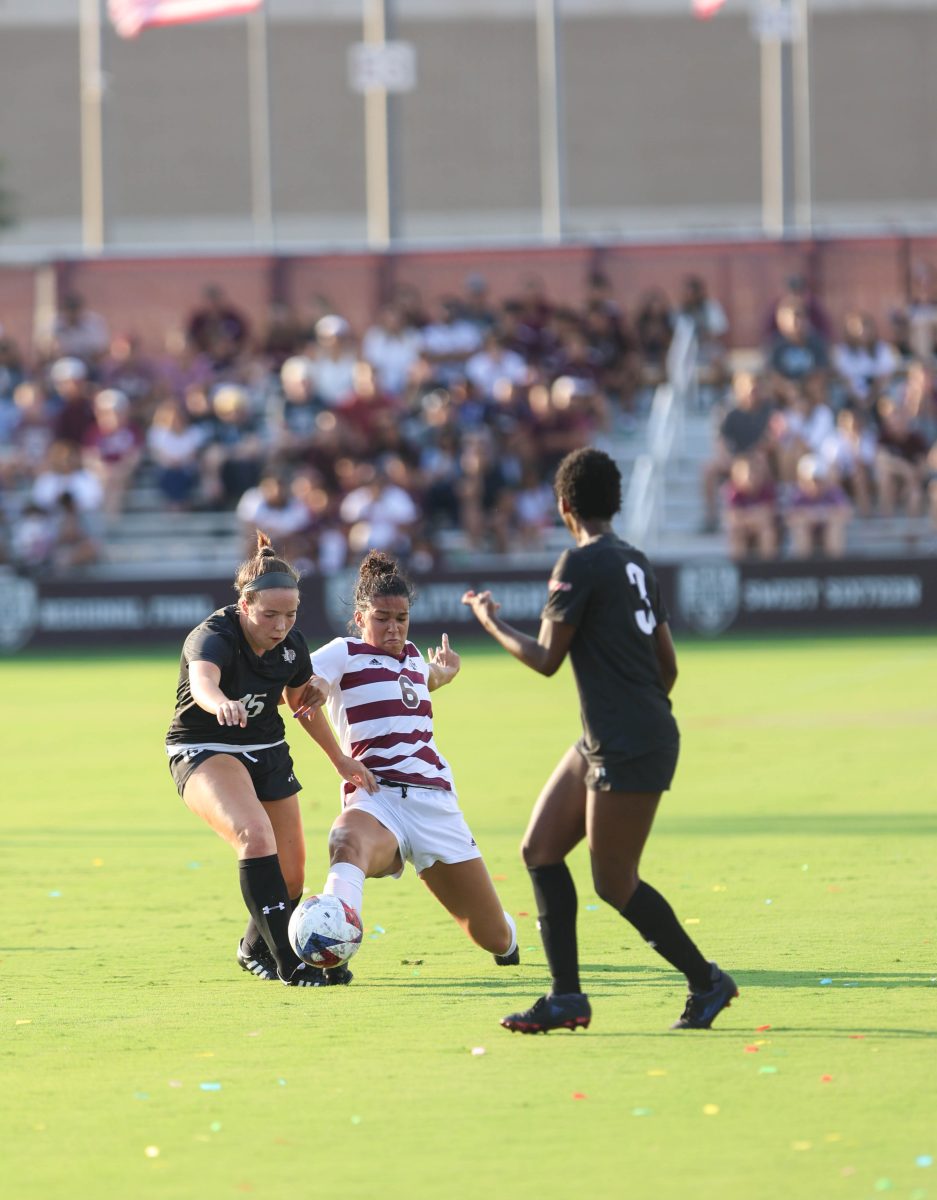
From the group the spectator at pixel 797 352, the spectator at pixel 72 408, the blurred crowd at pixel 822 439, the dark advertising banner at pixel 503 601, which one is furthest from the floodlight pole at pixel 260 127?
the dark advertising banner at pixel 503 601

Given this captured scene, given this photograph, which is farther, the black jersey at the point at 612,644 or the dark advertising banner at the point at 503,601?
the dark advertising banner at the point at 503,601

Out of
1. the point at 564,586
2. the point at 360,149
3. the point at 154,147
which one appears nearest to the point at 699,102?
the point at 360,149

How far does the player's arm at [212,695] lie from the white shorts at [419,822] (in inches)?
21.9

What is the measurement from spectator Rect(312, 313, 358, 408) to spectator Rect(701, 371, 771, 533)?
4.57 m

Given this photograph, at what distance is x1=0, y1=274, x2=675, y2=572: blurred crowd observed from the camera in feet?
81.0

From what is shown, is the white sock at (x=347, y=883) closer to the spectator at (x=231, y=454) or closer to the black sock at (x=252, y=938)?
the black sock at (x=252, y=938)

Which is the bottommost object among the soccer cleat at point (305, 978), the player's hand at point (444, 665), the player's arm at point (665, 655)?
the soccer cleat at point (305, 978)

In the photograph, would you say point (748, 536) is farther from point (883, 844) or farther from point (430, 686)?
point (430, 686)

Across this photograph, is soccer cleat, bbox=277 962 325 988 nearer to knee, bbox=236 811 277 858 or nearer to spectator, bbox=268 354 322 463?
knee, bbox=236 811 277 858

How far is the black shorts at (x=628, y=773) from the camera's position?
647 cm

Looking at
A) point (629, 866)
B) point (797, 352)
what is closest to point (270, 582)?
point (629, 866)

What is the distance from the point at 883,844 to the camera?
10453mm

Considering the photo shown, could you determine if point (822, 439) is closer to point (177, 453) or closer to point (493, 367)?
point (493, 367)

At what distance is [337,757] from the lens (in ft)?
24.4
